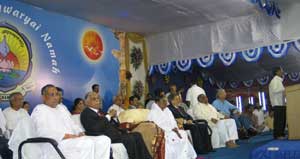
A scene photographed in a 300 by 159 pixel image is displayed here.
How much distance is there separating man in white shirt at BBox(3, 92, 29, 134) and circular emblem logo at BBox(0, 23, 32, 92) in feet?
1.36

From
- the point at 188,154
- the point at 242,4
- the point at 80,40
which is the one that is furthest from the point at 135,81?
the point at 188,154

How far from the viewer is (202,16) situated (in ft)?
26.3

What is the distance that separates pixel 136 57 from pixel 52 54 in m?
2.59

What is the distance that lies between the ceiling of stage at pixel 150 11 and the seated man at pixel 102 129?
A: 2623 millimetres

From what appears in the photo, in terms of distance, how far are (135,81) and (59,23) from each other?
2502 mm

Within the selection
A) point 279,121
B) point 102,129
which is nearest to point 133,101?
point 279,121

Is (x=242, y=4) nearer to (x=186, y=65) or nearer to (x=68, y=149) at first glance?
(x=186, y=65)

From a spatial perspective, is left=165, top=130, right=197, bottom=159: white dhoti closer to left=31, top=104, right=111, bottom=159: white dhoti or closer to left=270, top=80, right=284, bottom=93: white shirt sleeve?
left=31, top=104, right=111, bottom=159: white dhoti

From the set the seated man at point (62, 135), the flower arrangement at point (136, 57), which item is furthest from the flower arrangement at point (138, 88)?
the seated man at point (62, 135)

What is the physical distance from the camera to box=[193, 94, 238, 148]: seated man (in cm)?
731

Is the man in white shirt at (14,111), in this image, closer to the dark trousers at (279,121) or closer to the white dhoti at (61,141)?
the white dhoti at (61,141)

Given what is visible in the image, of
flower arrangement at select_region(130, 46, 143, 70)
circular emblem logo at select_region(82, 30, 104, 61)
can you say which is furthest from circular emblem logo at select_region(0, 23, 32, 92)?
flower arrangement at select_region(130, 46, 143, 70)

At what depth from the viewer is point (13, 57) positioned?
6293 millimetres

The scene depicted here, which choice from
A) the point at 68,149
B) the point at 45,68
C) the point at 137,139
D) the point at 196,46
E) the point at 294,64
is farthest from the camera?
the point at 294,64
